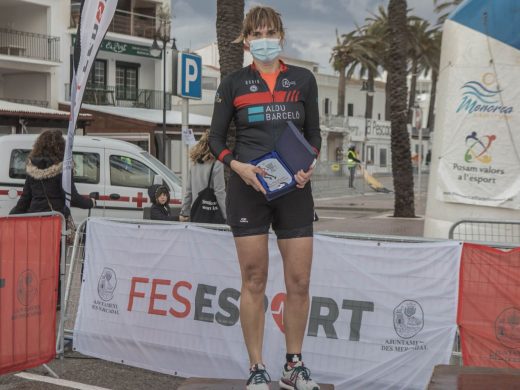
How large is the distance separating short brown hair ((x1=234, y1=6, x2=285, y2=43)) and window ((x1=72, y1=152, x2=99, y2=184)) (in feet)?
37.5

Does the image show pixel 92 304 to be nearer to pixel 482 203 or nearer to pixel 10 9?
pixel 482 203

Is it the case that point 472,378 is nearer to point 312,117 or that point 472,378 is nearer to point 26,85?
point 312,117

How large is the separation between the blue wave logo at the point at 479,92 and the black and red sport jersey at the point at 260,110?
568 centimetres

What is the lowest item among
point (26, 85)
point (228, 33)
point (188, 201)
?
point (188, 201)

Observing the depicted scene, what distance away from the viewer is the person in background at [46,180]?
307 inches

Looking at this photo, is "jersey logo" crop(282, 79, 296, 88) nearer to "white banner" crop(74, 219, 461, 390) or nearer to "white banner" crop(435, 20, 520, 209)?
"white banner" crop(74, 219, 461, 390)

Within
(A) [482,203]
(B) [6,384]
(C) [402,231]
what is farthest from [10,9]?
(B) [6,384]

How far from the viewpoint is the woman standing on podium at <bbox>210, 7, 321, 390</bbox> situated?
426 centimetres

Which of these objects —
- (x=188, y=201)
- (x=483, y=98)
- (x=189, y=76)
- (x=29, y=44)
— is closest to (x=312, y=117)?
(x=188, y=201)

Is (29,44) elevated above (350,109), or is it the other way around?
(350,109)

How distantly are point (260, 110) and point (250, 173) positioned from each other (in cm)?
39

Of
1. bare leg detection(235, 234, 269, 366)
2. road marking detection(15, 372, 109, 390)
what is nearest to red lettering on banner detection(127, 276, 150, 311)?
road marking detection(15, 372, 109, 390)

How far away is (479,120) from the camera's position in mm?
9617

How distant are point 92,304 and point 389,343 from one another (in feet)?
8.82
